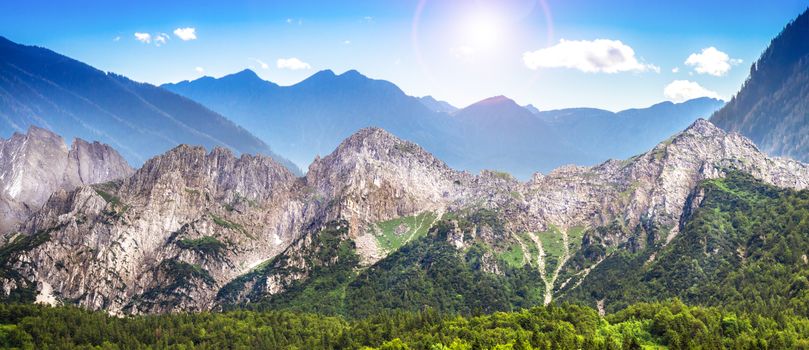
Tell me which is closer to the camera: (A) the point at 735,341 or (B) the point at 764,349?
(B) the point at 764,349

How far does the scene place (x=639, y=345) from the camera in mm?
194875

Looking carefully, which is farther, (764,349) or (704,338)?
(704,338)

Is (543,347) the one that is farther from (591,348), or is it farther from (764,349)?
(764,349)

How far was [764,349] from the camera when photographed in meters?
176

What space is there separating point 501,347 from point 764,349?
73170 millimetres

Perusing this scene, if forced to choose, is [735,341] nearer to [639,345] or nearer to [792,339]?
[792,339]

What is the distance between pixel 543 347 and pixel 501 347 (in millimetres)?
15866

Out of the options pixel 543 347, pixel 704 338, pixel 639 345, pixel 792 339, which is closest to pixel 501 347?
pixel 543 347

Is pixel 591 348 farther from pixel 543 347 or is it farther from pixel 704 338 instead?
pixel 704 338

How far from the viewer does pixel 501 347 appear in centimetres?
17325

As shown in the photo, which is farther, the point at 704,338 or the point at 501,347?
the point at 704,338

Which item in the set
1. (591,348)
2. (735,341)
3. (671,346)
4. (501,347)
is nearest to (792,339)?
(735,341)

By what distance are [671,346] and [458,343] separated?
64.7 metres

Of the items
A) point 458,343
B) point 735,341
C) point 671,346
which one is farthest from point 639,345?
point 458,343
